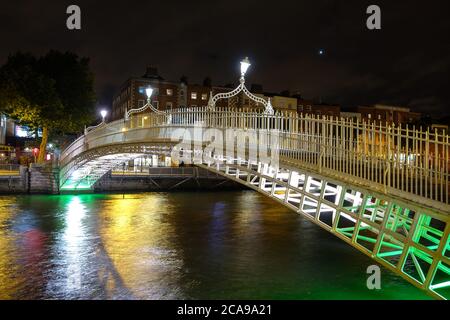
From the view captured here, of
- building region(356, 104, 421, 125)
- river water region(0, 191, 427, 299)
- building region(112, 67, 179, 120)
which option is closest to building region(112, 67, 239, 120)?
building region(112, 67, 179, 120)

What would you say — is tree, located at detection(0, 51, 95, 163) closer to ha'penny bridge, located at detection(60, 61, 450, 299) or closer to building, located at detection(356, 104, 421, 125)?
ha'penny bridge, located at detection(60, 61, 450, 299)

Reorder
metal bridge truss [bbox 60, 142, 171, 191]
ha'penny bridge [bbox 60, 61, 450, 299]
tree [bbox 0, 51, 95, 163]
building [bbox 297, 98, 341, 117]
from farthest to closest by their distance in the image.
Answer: building [bbox 297, 98, 341, 117]
tree [bbox 0, 51, 95, 163]
metal bridge truss [bbox 60, 142, 171, 191]
ha'penny bridge [bbox 60, 61, 450, 299]

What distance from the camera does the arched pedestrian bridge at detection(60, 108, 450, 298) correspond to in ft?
32.4

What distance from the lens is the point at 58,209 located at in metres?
30.2

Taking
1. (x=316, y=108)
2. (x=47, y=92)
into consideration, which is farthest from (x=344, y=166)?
(x=316, y=108)

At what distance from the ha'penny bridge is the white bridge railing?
0.03m

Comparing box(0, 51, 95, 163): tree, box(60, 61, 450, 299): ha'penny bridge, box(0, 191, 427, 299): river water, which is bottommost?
box(0, 191, 427, 299): river water

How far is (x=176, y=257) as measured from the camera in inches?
679

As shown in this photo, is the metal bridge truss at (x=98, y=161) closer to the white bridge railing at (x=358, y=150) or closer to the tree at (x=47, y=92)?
the white bridge railing at (x=358, y=150)

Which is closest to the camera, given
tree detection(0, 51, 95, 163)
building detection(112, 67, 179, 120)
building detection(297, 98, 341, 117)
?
tree detection(0, 51, 95, 163)

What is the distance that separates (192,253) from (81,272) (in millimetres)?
4489

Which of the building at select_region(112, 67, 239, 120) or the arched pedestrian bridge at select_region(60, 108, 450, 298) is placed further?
the building at select_region(112, 67, 239, 120)
